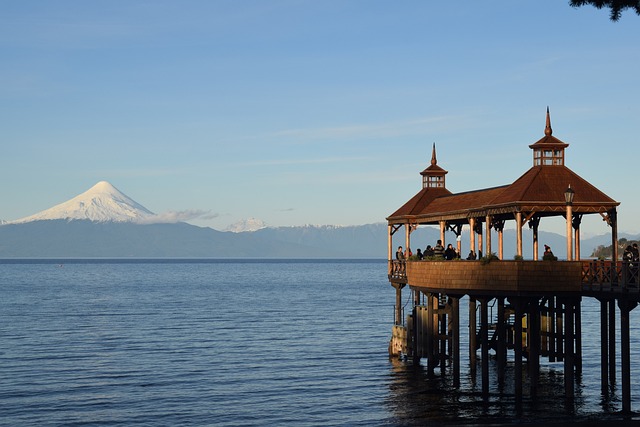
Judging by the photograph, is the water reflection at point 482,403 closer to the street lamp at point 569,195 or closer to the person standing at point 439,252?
the person standing at point 439,252

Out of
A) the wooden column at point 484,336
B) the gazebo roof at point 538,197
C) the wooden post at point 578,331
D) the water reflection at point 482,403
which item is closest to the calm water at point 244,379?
the water reflection at point 482,403

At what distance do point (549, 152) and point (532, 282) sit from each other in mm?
7498

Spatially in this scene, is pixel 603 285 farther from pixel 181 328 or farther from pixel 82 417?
pixel 181 328

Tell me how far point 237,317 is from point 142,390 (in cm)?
4359

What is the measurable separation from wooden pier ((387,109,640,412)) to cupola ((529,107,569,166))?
0.13 ft

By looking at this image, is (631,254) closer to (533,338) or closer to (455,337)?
(533,338)

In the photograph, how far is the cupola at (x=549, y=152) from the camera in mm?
38781

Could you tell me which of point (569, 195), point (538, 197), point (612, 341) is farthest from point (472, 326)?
point (569, 195)

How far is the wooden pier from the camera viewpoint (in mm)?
33062

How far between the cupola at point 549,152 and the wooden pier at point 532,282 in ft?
0.13

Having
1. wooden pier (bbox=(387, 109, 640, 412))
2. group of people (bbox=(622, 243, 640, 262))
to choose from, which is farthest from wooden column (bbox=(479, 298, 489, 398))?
group of people (bbox=(622, 243, 640, 262))

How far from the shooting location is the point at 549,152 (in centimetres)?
3891

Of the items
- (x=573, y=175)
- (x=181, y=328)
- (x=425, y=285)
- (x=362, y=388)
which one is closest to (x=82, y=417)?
(x=362, y=388)

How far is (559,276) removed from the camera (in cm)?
3347
